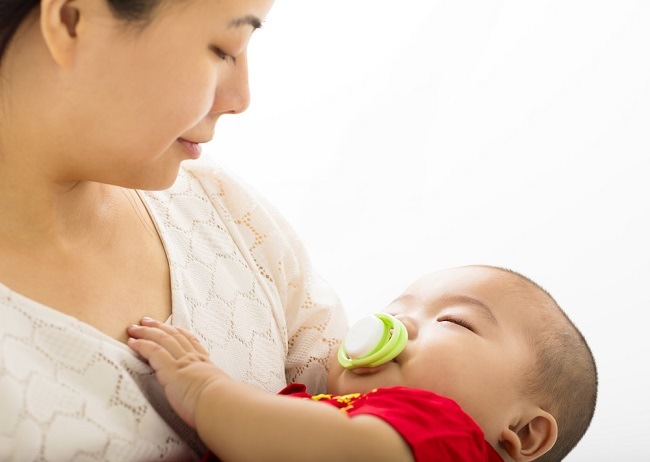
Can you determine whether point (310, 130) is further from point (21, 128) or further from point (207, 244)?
point (21, 128)

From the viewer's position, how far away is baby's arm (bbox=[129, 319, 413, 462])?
121cm

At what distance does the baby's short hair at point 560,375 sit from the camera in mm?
1500

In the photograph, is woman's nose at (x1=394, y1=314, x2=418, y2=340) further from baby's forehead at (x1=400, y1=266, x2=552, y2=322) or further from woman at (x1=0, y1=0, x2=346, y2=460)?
woman at (x1=0, y1=0, x2=346, y2=460)

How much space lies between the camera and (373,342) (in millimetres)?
1473

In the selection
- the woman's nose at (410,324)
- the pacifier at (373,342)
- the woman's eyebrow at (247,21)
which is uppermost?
the woman's eyebrow at (247,21)

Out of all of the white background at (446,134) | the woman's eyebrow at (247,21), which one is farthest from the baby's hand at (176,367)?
the white background at (446,134)

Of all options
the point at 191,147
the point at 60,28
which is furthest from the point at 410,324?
the point at 60,28

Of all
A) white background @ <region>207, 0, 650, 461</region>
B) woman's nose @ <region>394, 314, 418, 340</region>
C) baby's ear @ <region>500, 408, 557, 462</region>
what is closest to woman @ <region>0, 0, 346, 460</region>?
woman's nose @ <region>394, 314, 418, 340</region>

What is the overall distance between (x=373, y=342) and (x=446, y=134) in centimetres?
133

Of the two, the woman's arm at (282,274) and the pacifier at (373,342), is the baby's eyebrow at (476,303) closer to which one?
the pacifier at (373,342)

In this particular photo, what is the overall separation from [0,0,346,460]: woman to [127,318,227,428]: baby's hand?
27 mm

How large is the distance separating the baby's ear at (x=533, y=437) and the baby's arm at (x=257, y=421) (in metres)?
0.32

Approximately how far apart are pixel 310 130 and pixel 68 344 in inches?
61.9

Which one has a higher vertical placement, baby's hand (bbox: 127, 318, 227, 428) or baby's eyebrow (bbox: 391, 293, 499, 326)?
baby's eyebrow (bbox: 391, 293, 499, 326)
